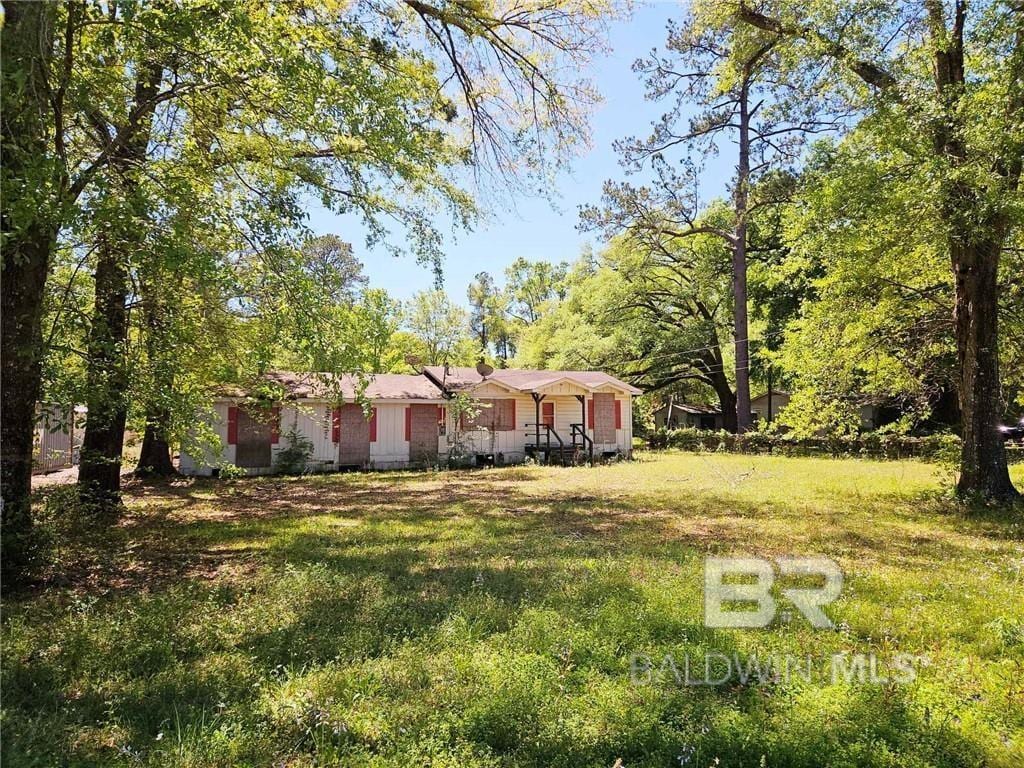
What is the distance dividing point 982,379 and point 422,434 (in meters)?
15.8

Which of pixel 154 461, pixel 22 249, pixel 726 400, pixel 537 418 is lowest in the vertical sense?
pixel 154 461

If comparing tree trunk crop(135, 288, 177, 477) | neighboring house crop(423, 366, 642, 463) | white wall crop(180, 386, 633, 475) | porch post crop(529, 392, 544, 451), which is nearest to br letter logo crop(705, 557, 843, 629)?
tree trunk crop(135, 288, 177, 477)

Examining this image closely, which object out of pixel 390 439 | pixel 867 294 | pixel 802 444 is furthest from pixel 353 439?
pixel 802 444

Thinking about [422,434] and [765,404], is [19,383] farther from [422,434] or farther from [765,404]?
[765,404]

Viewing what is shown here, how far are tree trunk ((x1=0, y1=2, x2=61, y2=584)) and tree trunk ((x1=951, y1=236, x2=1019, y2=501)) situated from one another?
39.9ft

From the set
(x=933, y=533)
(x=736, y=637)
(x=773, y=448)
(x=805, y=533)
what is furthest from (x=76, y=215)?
(x=773, y=448)

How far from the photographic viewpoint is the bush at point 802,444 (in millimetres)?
20469

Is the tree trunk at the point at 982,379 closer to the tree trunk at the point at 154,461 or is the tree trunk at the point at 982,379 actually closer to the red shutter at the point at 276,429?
the red shutter at the point at 276,429

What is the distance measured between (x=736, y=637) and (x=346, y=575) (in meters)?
3.77

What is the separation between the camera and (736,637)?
162 inches

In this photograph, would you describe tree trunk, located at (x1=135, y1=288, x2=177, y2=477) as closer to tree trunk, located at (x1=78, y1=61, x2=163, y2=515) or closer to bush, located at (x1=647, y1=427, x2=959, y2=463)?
tree trunk, located at (x1=78, y1=61, x2=163, y2=515)

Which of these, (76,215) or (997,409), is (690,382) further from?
(76,215)

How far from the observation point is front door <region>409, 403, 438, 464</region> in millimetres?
20234

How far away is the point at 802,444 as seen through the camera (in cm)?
2420
